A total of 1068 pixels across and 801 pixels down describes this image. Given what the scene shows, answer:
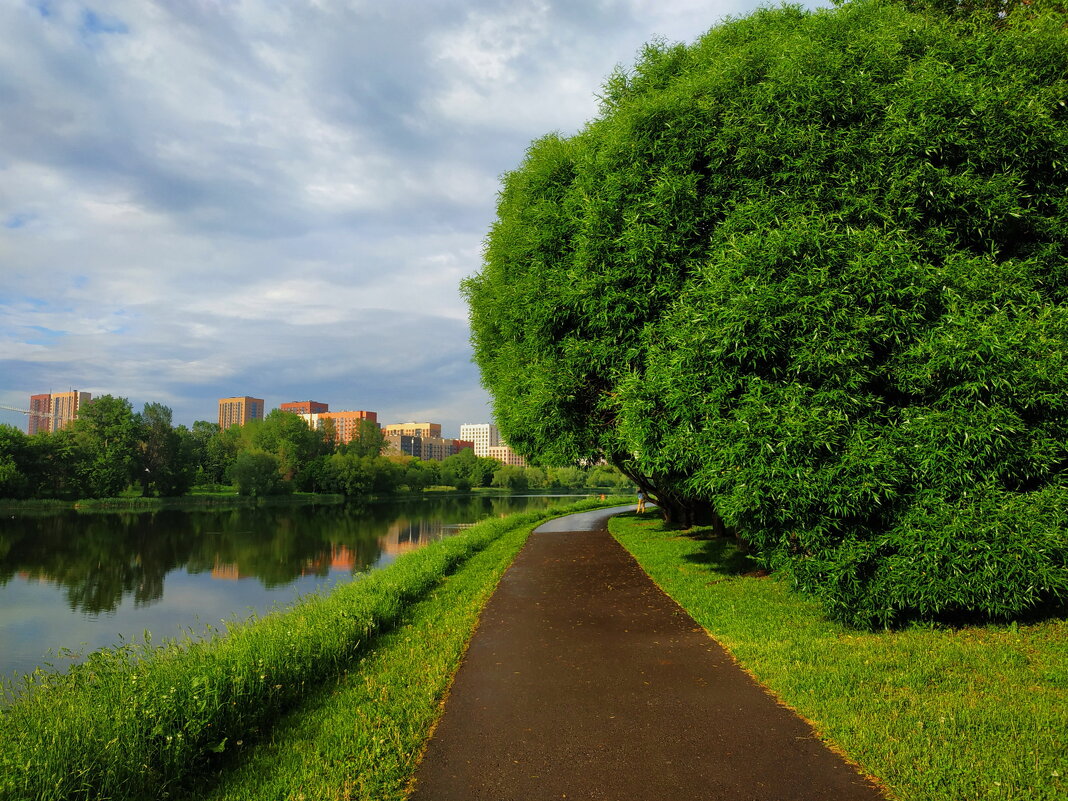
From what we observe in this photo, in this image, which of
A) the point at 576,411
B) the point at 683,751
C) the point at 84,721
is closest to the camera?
the point at 84,721

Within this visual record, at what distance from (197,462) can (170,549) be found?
55904 mm

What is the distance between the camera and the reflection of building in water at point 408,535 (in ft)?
85.1

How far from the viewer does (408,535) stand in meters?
31.6

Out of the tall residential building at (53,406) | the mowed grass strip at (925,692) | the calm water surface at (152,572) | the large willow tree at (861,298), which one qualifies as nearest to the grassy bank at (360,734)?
the calm water surface at (152,572)

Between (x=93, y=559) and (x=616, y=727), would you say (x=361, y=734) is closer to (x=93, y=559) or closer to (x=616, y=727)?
(x=616, y=727)

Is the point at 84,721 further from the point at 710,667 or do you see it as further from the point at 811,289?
the point at 811,289

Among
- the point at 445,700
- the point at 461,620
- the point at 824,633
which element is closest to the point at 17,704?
the point at 445,700

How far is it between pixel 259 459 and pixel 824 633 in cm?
7095

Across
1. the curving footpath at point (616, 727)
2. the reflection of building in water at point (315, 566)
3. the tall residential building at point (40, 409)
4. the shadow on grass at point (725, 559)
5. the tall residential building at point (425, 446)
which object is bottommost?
the reflection of building in water at point (315, 566)

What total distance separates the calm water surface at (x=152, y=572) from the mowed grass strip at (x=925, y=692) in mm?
6846

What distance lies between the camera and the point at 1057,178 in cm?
807

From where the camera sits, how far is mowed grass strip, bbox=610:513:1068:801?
382cm

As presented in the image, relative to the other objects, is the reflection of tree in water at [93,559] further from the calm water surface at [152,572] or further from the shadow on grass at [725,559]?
the shadow on grass at [725,559]

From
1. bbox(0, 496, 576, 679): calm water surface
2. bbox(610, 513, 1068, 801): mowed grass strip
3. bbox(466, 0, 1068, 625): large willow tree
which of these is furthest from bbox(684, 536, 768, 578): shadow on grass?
bbox(0, 496, 576, 679): calm water surface
